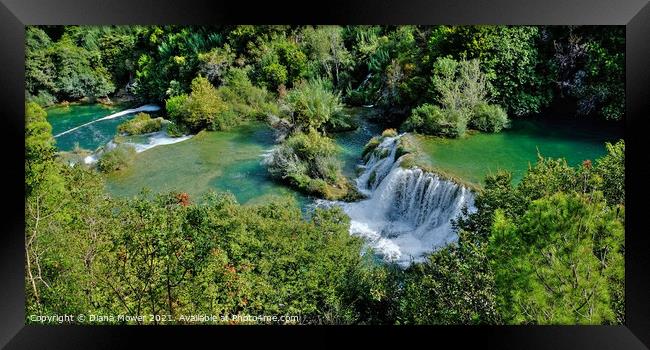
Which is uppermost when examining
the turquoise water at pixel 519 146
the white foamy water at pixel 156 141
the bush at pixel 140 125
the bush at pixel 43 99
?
the bush at pixel 43 99

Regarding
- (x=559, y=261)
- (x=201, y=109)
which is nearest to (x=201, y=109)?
(x=201, y=109)

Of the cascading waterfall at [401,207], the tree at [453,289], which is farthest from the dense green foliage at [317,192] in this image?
the cascading waterfall at [401,207]

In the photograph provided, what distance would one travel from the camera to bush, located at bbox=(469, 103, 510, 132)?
6016 millimetres

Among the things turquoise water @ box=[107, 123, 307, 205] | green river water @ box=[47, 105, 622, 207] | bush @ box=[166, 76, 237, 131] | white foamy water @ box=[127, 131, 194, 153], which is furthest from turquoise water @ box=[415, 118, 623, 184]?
white foamy water @ box=[127, 131, 194, 153]

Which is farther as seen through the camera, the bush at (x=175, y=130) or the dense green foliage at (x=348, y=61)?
the bush at (x=175, y=130)

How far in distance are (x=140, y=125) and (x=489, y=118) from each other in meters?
3.40

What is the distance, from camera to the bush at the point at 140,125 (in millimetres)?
6074

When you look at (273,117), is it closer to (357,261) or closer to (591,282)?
(357,261)

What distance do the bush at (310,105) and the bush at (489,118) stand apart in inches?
53.6

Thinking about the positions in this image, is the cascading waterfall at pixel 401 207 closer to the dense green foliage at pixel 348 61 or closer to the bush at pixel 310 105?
the dense green foliage at pixel 348 61

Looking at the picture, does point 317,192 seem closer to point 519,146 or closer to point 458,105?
point 458,105
